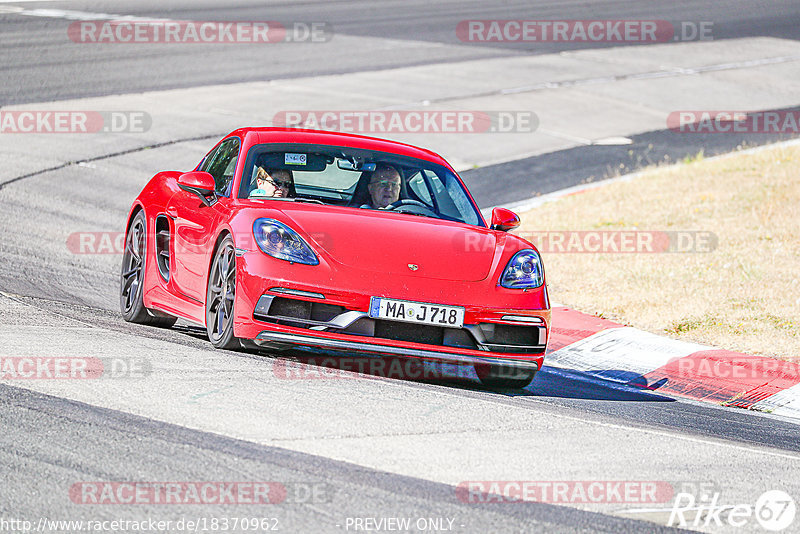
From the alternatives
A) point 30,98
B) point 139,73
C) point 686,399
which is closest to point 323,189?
point 686,399

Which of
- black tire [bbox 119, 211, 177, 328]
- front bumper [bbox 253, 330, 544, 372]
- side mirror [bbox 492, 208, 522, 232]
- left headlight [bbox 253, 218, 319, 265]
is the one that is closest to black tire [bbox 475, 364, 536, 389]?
front bumper [bbox 253, 330, 544, 372]

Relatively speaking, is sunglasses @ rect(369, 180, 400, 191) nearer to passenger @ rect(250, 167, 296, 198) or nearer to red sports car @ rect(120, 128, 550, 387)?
red sports car @ rect(120, 128, 550, 387)

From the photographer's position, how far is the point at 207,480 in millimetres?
4566

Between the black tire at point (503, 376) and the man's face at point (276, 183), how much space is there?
1.68 metres

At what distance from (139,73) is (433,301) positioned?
626 inches

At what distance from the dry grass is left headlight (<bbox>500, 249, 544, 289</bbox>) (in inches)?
110

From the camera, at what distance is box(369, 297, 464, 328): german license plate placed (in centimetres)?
669

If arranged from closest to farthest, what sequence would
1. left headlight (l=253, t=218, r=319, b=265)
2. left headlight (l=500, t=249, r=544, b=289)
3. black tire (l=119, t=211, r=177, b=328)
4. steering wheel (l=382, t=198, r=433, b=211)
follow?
left headlight (l=253, t=218, r=319, b=265), left headlight (l=500, t=249, r=544, b=289), steering wheel (l=382, t=198, r=433, b=211), black tire (l=119, t=211, r=177, b=328)

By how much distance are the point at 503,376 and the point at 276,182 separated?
6.32 feet

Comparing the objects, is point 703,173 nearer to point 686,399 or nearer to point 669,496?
point 686,399

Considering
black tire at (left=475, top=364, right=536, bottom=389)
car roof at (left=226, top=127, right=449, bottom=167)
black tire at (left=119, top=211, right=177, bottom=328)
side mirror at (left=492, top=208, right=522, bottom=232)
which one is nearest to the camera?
black tire at (left=475, top=364, right=536, bottom=389)

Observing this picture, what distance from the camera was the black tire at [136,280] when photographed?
8.61m

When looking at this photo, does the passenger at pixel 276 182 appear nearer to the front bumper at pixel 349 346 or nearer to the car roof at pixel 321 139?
the car roof at pixel 321 139

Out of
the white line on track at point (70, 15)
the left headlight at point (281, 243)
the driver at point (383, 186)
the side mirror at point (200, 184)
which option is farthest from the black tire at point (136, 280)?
the white line on track at point (70, 15)
